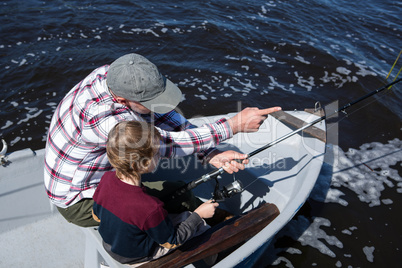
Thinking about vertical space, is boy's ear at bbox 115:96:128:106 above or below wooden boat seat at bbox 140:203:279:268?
above

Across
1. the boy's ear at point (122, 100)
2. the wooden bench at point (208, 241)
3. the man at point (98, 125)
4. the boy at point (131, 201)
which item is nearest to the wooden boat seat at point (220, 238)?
the wooden bench at point (208, 241)

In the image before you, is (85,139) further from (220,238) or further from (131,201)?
(220,238)

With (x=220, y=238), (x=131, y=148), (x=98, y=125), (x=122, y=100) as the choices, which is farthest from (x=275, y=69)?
(x=131, y=148)

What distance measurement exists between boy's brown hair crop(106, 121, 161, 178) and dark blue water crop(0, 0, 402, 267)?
243cm

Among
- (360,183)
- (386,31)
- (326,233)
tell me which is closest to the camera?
(326,233)

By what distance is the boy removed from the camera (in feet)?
6.11

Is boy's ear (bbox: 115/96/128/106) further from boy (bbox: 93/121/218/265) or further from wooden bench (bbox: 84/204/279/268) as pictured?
wooden bench (bbox: 84/204/279/268)

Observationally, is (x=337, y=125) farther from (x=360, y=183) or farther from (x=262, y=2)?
(x=262, y=2)

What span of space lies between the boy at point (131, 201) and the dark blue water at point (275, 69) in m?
2.13

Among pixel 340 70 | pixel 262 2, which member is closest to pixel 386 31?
pixel 340 70

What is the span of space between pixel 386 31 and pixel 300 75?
3.61 m

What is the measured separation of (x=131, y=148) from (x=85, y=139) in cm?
43

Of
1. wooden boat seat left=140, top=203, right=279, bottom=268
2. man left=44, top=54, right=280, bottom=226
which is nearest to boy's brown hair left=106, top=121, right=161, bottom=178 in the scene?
man left=44, top=54, right=280, bottom=226

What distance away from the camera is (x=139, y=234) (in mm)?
1967
